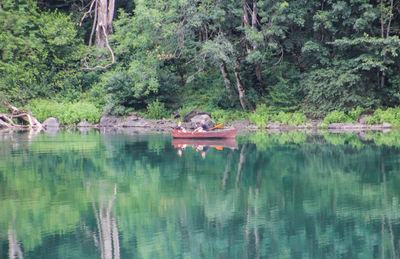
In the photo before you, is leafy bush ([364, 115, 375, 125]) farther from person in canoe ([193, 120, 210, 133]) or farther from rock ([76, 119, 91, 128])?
rock ([76, 119, 91, 128])

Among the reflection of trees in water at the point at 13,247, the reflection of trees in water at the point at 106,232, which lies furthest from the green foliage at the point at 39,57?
the reflection of trees in water at the point at 13,247

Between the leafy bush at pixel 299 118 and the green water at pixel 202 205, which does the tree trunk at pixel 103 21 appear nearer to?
the leafy bush at pixel 299 118

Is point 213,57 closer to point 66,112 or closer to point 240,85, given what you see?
point 240,85

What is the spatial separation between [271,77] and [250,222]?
2741cm

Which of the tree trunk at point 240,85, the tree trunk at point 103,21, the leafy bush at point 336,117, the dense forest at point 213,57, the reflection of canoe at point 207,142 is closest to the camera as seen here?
the reflection of canoe at point 207,142

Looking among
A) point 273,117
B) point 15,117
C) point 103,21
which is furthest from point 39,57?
point 273,117

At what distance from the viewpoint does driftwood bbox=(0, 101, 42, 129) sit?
3416cm

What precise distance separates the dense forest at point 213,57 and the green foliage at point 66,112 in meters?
0.53

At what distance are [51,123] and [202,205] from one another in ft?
93.1

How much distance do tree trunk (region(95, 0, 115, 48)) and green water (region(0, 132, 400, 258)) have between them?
25.3 m

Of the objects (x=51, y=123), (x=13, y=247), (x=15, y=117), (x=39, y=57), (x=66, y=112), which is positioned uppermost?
(x=39, y=57)

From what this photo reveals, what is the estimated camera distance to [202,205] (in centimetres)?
958

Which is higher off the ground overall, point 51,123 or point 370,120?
point 51,123

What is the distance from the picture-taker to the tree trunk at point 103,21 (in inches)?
1601
